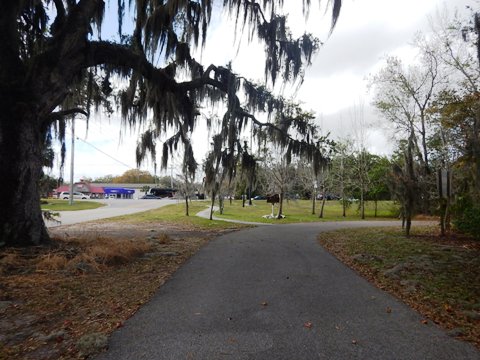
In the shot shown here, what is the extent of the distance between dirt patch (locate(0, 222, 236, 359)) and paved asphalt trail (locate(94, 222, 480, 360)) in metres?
0.34

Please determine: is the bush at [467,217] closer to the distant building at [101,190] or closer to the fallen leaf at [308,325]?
the fallen leaf at [308,325]

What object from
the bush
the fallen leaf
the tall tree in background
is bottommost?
the fallen leaf

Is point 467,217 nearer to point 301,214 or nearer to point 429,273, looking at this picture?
point 429,273

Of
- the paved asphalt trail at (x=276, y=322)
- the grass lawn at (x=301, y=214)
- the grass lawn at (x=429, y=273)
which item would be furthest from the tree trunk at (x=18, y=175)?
the grass lawn at (x=301, y=214)

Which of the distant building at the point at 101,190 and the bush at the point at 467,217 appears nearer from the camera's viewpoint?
the bush at the point at 467,217

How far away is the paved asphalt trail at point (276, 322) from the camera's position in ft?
11.2

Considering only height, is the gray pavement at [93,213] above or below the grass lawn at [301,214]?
above

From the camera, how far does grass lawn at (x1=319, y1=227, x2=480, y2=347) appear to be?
4598 millimetres

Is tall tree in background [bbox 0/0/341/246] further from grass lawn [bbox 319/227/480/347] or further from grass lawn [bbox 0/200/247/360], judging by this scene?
grass lawn [bbox 319/227/480/347]

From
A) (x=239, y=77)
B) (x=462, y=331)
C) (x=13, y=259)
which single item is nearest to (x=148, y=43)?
(x=239, y=77)

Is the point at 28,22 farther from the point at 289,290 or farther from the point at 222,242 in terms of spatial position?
the point at 289,290

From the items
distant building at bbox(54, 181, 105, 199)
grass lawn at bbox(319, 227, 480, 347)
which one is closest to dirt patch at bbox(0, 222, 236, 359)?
grass lawn at bbox(319, 227, 480, 347)

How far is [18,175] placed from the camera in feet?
24.8

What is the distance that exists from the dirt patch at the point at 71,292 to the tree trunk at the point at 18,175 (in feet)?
1.78
